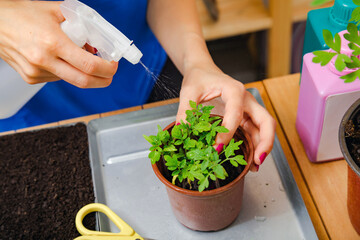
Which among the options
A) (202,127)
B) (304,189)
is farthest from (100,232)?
(304,189)

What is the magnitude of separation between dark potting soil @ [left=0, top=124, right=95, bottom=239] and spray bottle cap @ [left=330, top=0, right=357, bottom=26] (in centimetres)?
55

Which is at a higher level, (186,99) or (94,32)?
(94,32)

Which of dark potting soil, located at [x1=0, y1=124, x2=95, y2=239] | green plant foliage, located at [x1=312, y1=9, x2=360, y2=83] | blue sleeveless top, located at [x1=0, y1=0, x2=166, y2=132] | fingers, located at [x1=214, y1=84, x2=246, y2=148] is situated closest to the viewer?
green plant foliage, located at [x1=312, y1=9, x2=360, y2=83]

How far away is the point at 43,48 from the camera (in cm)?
57

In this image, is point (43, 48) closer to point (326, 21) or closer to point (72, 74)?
point (72, 74)

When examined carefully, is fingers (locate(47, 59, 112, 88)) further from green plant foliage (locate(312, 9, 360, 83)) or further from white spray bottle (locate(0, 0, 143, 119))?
green plant foliage (locate(312, 9, 360, 83))

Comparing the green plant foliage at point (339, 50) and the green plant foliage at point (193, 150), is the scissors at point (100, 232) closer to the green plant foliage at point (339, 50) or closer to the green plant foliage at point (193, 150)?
the green plant foliage at point (193, 150)

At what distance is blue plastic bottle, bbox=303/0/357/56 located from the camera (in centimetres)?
68

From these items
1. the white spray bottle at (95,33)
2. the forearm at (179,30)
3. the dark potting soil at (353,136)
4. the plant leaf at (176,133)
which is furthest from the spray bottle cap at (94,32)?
the dark potting soil at (353,136)

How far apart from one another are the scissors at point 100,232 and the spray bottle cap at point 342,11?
511mm

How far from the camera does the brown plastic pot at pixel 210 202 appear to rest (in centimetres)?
57

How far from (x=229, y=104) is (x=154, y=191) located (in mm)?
220

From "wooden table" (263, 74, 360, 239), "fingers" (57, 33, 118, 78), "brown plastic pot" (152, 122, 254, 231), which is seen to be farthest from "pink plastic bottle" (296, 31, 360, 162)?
"fingers" (57, 33, 118, 78)

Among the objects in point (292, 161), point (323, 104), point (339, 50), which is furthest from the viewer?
point (292, 161)
